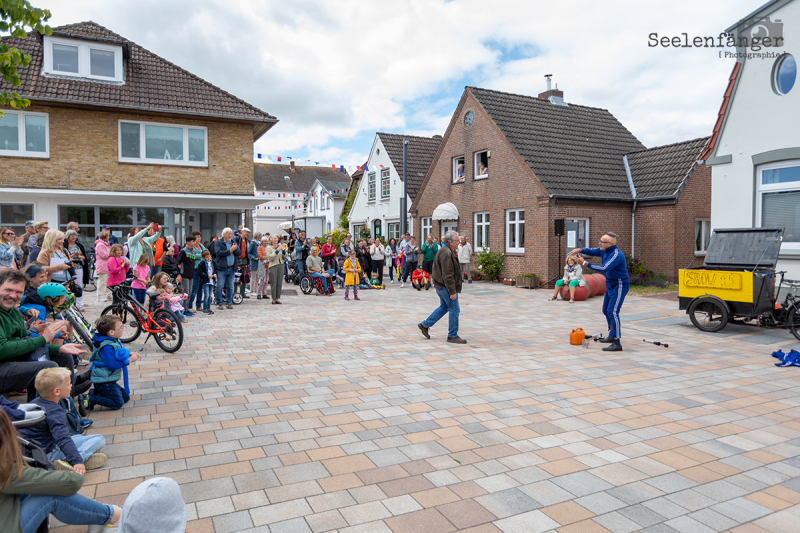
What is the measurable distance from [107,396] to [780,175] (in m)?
13.4

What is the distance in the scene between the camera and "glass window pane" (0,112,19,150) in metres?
17.2

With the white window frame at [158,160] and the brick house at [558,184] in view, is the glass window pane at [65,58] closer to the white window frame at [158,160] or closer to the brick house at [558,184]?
the white window frame at [158,160]

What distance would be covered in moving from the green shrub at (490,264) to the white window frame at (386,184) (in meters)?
11.5

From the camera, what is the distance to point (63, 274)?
860 centimetres

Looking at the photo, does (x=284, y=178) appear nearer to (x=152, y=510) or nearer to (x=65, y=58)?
(x=65, y=58)

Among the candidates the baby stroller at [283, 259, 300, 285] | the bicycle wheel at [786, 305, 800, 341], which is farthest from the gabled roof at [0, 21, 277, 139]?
the bicycle wheel at [786, 305, 800, 341]

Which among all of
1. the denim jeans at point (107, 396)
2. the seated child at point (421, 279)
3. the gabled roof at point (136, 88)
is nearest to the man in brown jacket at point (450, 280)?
the denim jeans at point (107, 396)

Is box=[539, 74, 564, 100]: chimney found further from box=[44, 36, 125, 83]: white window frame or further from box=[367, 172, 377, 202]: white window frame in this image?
box=[44, 36, 125, 83]: white window frame

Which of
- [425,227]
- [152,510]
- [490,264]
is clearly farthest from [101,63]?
[152,510]

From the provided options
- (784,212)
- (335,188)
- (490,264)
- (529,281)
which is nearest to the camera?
(784,212)

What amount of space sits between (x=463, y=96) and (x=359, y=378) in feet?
62.3

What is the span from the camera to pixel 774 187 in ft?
38.0

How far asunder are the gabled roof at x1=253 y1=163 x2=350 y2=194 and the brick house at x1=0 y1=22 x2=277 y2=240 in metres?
41.9

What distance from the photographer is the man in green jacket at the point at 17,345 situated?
4020 millimetres
